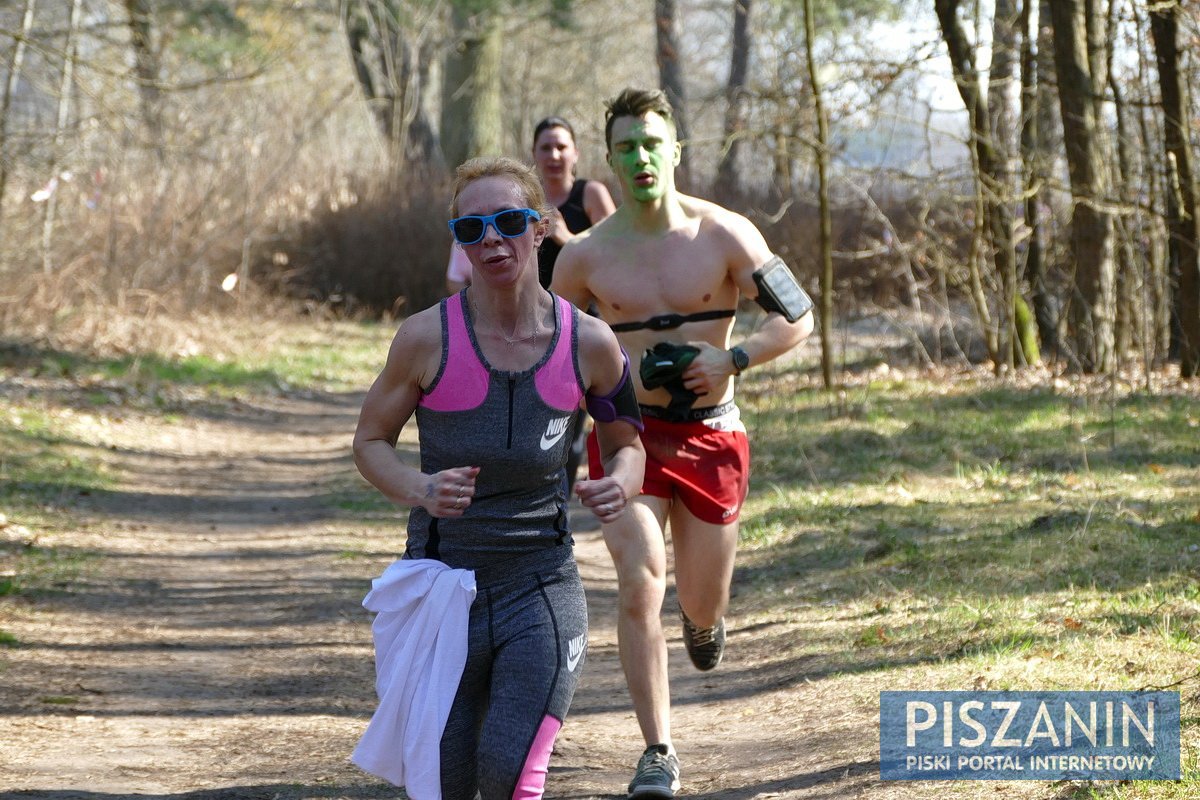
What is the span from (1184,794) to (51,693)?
4.38m

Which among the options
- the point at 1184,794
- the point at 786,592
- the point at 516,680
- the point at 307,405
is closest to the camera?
the point at 516,680

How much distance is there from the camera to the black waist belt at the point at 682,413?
204 inches

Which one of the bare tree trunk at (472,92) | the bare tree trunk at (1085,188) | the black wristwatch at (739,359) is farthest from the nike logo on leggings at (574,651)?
the bare tree trunk at (472,92)

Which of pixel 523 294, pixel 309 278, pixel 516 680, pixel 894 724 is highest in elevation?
pixel 309 278

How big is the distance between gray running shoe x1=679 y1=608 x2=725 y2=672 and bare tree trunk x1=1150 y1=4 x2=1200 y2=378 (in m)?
7.59

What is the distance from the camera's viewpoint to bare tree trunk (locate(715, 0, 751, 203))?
1562cm

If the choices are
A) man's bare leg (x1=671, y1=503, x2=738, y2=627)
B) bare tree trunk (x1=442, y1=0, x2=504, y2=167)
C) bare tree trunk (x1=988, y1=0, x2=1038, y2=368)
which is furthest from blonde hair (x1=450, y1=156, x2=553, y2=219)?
bare tree trunk (x1=442, y1=0, x2=504, y2=167)

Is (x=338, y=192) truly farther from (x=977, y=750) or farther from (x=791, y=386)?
(x=977, y=750)

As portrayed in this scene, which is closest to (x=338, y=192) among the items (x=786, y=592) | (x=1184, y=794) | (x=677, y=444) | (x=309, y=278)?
(x=309, y=278)

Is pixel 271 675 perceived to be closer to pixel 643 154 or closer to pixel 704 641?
pixel 704 641

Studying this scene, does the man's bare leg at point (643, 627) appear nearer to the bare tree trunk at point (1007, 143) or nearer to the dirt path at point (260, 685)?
the dirt path at point (260, 685)

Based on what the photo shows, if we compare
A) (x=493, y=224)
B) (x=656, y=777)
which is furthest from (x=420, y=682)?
(x=656, y=777)

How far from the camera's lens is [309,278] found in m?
23.9

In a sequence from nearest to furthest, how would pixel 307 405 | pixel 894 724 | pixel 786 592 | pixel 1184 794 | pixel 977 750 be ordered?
pixel 1184 794 < pixel 977 750 < pixel 894 724 < pixel 786 592 < pixel 307 405
